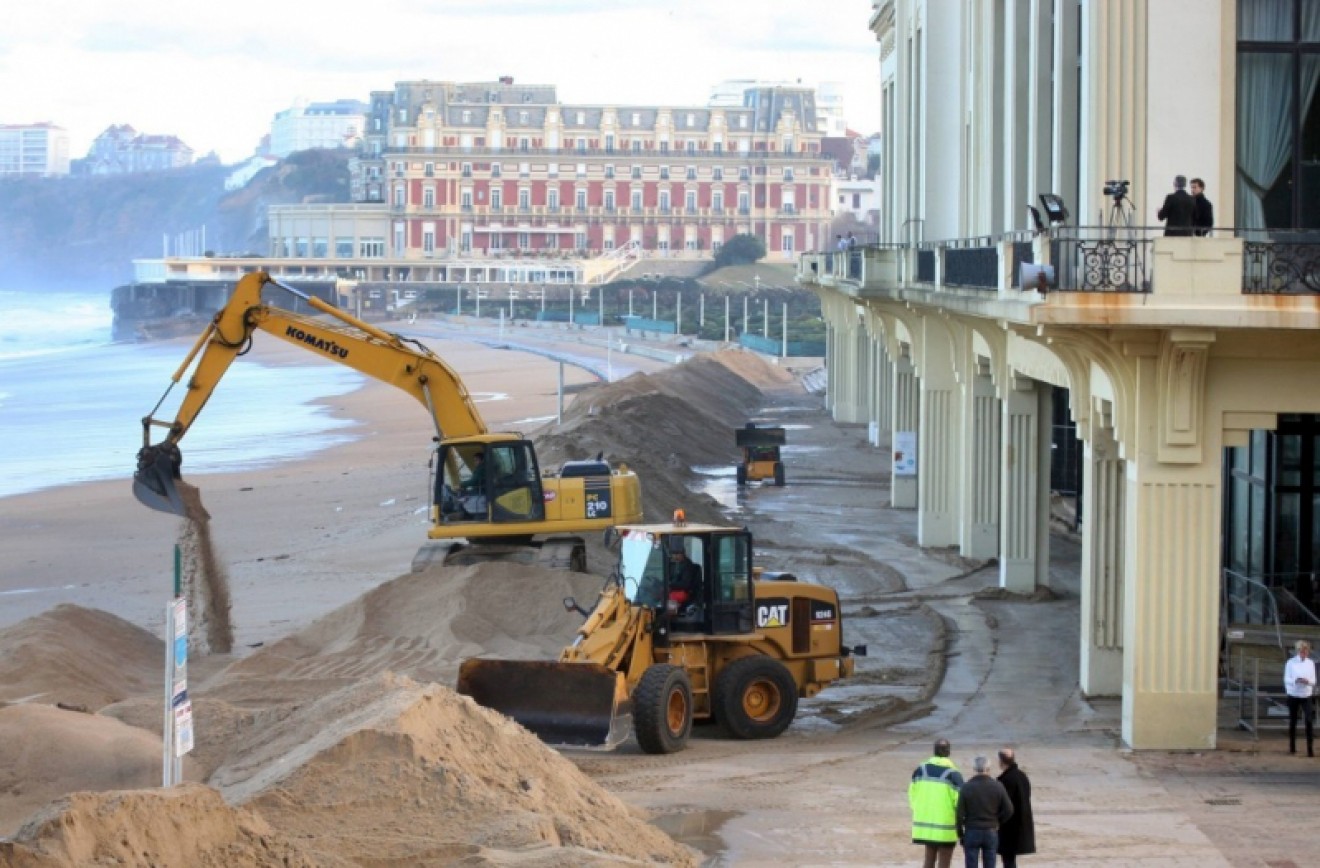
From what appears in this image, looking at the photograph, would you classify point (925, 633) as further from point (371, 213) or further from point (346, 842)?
point (371, 213)

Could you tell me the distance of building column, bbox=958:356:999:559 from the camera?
99.4 feet

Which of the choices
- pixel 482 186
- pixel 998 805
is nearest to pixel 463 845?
pixel 998 805

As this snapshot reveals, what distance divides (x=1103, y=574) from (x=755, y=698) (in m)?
4.24

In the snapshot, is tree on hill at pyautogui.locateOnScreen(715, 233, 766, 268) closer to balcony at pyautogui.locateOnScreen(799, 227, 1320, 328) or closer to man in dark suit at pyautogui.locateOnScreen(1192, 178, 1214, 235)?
balcony at pyautogui.locateOnScreen(799, 227, 1320, 328)

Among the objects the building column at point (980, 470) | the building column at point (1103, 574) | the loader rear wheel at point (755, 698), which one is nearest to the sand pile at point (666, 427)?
the building column at point (980, 470)

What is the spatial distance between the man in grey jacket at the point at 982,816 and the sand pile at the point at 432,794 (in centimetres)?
208

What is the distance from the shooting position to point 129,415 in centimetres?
7088

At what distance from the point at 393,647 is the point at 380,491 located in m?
22.0

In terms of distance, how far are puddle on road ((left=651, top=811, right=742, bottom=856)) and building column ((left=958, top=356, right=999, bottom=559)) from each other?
15.8m

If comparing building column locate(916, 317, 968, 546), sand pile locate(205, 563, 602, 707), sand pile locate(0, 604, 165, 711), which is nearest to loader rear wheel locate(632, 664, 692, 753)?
sand pile locate(205, 563, 602, 707)

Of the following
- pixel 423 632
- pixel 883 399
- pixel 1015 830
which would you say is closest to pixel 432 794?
pixel 1015 830

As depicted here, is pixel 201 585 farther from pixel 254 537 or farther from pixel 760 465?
pixel 760 465

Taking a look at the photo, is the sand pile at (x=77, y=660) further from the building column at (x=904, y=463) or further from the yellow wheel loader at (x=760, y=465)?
the yellow wheel loader at (x=760, y=465)

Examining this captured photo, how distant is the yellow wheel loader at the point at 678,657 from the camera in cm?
1748
